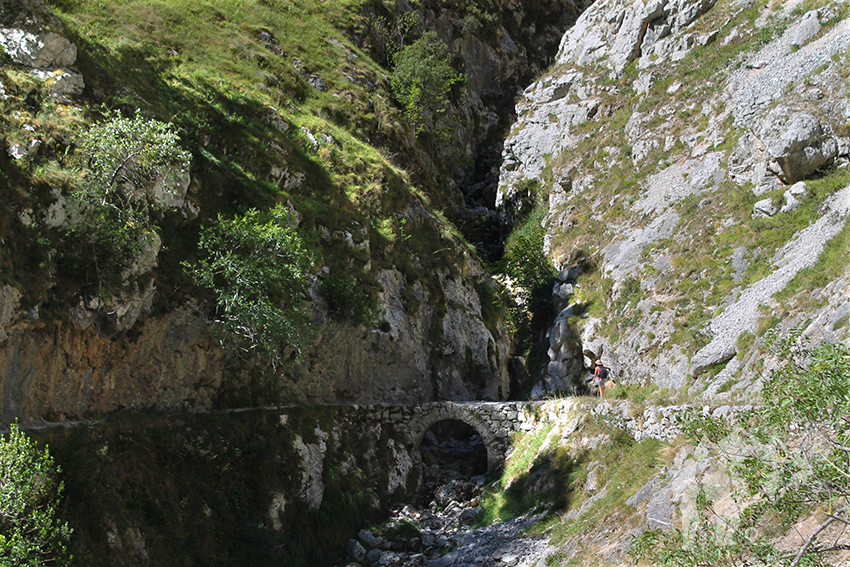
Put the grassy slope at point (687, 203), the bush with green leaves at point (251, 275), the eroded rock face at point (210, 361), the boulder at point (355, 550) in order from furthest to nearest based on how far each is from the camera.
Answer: the grassy slope at point (687, 203) → the boulder at point (355, 550) → the bush with green leaves at point (251, 275) → the eroded rock face at point (210, 361)

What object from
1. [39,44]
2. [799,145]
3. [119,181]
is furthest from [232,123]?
[799,145]

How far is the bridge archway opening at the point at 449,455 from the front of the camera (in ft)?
90.5

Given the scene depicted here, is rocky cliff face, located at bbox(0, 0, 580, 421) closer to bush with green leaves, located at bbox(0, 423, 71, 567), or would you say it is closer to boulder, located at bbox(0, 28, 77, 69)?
boulder, located at bbox(0, 28, 77, 69)

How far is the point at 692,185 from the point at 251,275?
966 inches

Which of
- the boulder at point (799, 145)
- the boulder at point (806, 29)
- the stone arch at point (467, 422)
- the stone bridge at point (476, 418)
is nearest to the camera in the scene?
the boulder at point (799, 145)

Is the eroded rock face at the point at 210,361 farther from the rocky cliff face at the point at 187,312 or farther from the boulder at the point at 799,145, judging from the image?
the boulder at the point at 799,145

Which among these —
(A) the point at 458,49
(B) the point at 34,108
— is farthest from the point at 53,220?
(A) the point at 458,49

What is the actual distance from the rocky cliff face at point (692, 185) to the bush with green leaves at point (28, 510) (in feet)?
60.6

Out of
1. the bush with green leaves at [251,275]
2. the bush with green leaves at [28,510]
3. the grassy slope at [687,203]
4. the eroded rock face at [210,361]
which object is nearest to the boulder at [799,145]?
the grassy slope at [687,203]

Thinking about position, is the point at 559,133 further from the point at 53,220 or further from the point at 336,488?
the point at 53,220

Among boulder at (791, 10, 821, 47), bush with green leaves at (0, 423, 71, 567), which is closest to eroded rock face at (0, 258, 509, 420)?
bush with green leaves at (0, 423, 71, 567)

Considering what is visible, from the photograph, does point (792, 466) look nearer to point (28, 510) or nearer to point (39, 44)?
point (28, 510)

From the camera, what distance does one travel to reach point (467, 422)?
27109 mm

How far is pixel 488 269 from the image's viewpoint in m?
40.9
